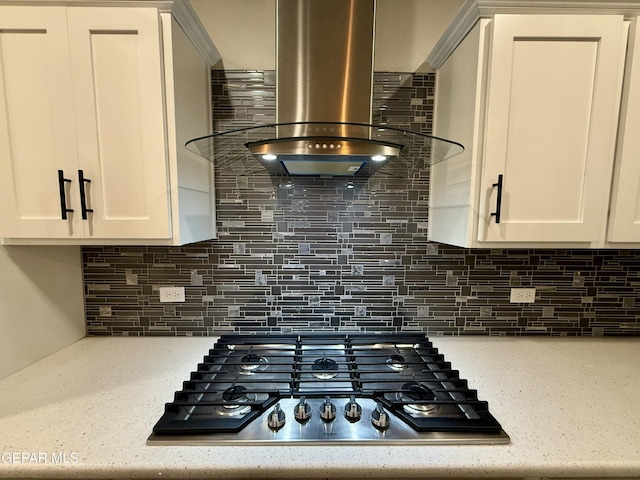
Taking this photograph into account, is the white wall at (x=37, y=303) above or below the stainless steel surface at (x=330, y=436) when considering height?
above

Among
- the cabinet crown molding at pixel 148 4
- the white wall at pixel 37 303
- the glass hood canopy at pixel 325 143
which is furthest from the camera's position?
the white wall at pixel 37 303

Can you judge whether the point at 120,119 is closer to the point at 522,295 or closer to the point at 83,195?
the point at 83,195

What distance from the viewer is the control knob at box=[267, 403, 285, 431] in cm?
80

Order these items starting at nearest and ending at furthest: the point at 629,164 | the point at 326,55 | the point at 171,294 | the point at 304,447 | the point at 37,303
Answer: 1. the point at 304,447
2. the point at 326,55
3. the point at 629,164
4. the point at 37,303
5. the point at 171,294

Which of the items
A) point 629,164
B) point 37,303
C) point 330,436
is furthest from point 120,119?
point 629,164

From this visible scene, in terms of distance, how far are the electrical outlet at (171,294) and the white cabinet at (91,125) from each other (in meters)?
0.43

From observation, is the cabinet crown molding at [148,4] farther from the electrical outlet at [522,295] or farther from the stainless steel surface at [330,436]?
the electrical outlet at [522,295]

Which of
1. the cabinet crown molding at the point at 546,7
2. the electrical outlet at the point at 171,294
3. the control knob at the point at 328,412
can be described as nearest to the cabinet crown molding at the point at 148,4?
the cabinet crown molding at the point at 546,7

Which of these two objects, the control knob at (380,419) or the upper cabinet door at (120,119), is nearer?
the control knob at (380,419)

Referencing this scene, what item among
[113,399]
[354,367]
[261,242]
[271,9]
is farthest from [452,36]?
[113,399]

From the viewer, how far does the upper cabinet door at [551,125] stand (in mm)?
974

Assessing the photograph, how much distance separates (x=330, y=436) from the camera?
78 centimetres

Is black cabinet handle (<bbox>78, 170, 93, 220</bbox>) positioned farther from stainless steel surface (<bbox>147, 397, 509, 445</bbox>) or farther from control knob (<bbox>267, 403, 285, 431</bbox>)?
control knob (<bbox>267, 403, 285, 431</bbox>)

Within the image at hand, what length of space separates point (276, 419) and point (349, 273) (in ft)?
2.48
